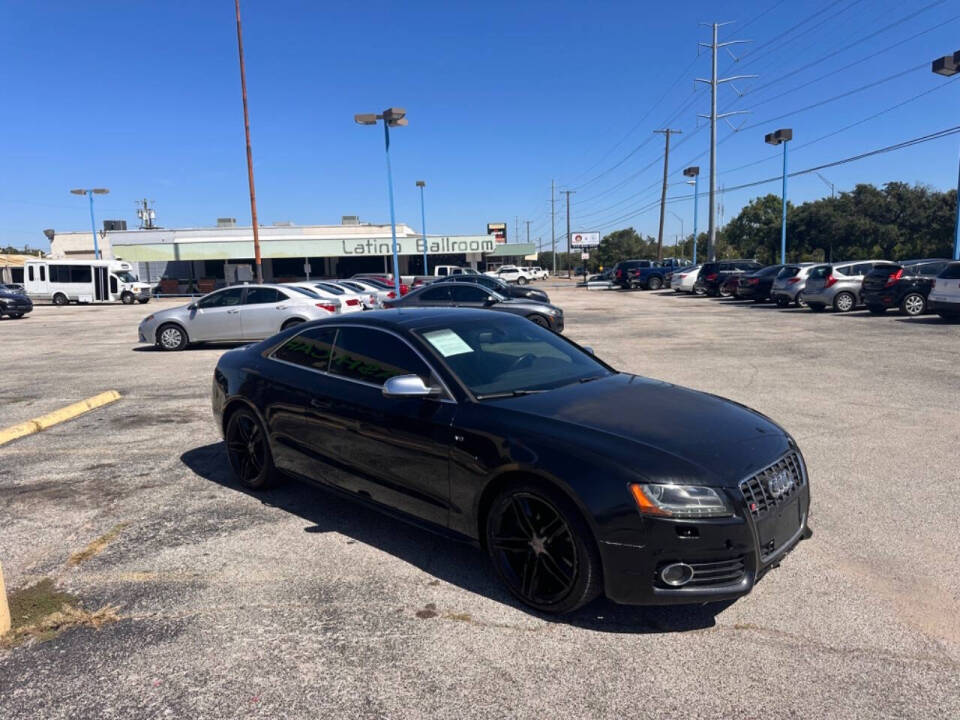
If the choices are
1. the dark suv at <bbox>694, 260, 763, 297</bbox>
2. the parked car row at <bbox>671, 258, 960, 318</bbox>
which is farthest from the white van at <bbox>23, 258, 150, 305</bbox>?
the parked car row at <bbox>671, 258, 960, 318</bbox>

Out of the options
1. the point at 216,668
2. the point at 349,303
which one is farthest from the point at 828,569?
the point at 349,303

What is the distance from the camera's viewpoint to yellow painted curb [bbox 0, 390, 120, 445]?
7.33 m

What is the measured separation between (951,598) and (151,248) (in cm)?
6221

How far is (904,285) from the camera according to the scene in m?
19.0

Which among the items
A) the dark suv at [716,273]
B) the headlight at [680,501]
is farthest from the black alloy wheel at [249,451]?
the dark suv at [716,273]

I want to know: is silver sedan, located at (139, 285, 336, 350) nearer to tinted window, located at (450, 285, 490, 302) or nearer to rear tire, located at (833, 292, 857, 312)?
tinted window, located at (450, 285, 490, 302)

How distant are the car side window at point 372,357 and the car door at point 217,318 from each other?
1110 centimetres

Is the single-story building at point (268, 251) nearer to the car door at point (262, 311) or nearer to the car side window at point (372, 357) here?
the car door at point (262, 311)

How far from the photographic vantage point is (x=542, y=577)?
353 centimetres

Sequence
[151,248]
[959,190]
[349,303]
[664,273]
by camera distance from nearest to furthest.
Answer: [349,303], [959,190], [664,273], [151,248]

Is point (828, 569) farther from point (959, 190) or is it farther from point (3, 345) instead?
point (959, 190)

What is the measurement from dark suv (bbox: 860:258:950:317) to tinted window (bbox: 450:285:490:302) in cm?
1120

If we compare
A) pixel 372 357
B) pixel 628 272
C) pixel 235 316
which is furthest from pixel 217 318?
pixel 628 272

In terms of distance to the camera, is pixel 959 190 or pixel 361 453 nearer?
pixel 361 453
